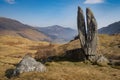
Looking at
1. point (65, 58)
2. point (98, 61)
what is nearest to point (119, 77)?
point (98, 61)

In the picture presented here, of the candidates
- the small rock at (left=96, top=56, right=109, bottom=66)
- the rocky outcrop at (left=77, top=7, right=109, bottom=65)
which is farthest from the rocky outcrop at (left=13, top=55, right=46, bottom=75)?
the rocky outcrop at (left=77, top=7, right=109, bottom=65)

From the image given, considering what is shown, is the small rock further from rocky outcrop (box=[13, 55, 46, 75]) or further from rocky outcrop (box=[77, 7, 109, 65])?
rocky outcrop (box=[13, 55, 46, 75])

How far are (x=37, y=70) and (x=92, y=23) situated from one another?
1776 cm

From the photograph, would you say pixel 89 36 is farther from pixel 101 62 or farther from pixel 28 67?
pixel 28 67

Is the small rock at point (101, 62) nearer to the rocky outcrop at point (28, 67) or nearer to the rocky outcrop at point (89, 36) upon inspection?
the rocky outcrop at point (89, 36)

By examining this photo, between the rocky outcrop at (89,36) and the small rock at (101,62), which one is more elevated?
the rocky outcrop at (89,36)

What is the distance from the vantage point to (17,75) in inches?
1268

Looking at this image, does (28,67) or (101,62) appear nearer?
(28,67)

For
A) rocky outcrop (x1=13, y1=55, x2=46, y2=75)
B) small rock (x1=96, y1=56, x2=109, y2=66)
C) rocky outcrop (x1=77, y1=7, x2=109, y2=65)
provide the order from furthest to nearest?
rocky outcrop (x1=77, y1=7, x2=109, y2=65) → small rock (x1=96, y1=56, x2=109, y2=66) → rocky outcrop (x1=13, y1=55, x2=46, y2=75)

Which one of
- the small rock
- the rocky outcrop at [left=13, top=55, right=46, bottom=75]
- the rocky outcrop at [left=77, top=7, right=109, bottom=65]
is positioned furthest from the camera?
the rocky outcrop at [left=77, top=7, right=109, bottom=65]

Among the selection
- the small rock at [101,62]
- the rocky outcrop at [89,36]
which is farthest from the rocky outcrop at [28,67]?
the rocky outcrop at [89,36]

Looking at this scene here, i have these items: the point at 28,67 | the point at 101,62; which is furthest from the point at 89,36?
the point at 28,67

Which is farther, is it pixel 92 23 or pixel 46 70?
pixel 92 23

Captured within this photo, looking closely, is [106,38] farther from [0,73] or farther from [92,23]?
[0,73]
